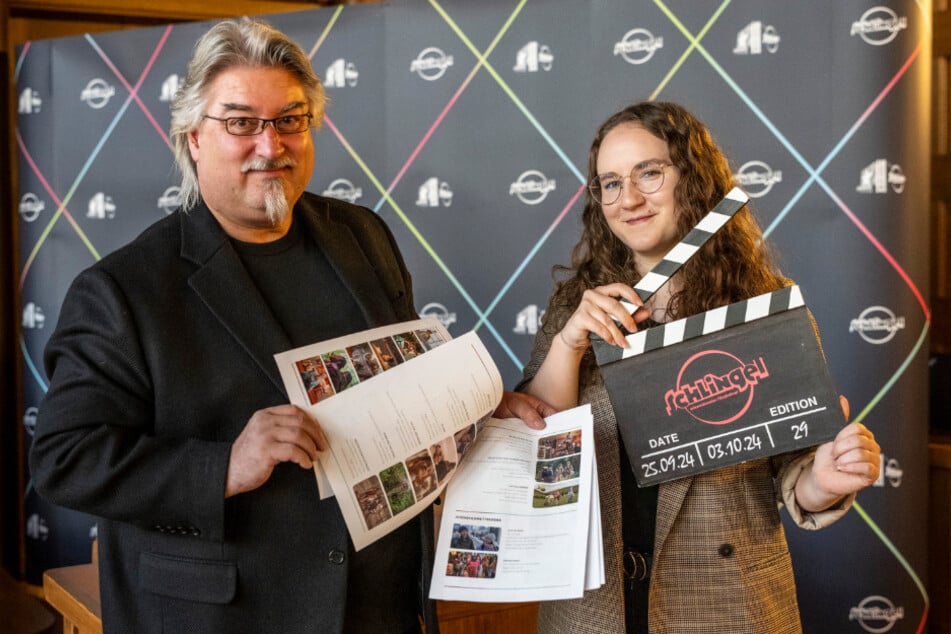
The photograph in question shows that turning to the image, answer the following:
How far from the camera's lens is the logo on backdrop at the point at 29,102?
4.14 metres

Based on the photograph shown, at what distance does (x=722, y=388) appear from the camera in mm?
1526

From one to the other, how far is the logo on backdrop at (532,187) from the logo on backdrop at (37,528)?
2.58 m

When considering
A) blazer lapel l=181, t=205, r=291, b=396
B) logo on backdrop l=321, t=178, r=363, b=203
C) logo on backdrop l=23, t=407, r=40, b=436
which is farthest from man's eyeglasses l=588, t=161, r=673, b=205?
logo on backdrop l=23, t=407, r=40, b=436

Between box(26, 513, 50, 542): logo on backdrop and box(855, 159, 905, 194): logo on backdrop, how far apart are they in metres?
3.62

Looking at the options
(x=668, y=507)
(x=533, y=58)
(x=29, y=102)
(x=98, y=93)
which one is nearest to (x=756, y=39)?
(x=533, y=58)

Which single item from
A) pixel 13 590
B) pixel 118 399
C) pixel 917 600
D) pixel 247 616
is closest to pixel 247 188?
pixel 118 399

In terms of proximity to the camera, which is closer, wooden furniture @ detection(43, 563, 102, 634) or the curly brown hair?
the curly brown hair

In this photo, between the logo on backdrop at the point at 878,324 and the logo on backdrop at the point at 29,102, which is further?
the logo on backdrop at the point at 29,102

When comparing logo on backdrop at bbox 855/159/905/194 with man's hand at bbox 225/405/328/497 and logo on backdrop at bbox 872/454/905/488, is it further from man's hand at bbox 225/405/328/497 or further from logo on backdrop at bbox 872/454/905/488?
man's hand at bbox 225/405/328/497

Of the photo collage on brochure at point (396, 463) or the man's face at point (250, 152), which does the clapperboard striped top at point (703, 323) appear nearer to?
the photo collage on brochure at point (396, 463)

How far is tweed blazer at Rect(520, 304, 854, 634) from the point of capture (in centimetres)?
154

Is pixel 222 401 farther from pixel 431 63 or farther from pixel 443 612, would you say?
pixel 431 63

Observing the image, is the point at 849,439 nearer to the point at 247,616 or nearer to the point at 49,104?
the point at 247,616

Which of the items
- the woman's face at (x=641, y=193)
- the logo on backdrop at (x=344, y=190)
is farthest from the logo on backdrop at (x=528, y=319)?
the woman's face at (x=641, y=193)
